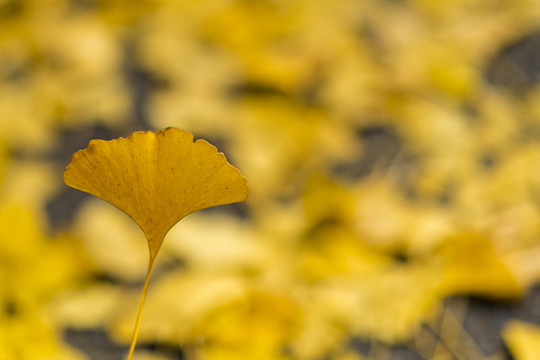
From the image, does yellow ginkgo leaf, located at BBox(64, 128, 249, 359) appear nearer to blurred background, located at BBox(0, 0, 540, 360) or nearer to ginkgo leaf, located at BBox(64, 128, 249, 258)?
ginkgo leaf, located at BBox(64, 128, 249, 258)

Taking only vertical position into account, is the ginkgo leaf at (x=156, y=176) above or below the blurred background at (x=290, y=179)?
above

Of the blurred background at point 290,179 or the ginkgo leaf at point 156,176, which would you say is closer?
the ginkgo leaf at point 156,176

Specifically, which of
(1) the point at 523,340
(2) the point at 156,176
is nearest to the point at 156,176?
(2) the point at 156,176

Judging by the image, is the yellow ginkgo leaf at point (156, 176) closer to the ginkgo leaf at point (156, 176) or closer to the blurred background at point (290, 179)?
the ginkgo leaf at point (156, 176)

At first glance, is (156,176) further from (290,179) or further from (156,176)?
(290,179)

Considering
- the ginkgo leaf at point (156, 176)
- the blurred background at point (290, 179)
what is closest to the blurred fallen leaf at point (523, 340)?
the blurred background at point (290, 179)

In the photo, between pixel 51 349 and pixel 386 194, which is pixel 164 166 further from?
pixel 386 194
